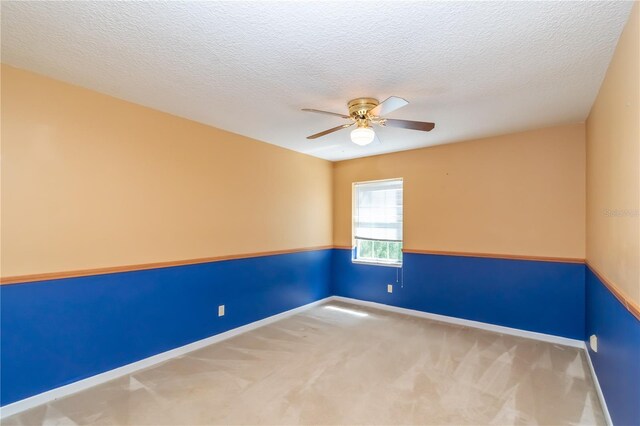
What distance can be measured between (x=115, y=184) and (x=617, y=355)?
12.5 ft

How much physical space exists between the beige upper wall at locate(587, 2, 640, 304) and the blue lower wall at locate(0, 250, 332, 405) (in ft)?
11.1

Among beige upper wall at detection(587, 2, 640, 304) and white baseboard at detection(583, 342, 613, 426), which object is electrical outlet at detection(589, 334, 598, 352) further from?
beige upper wall at detection(587, 2, 640, 304)

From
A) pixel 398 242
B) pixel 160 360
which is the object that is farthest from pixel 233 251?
pixel 398 242

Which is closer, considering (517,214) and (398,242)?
(517,214)

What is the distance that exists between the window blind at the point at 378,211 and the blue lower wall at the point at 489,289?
1.57ft

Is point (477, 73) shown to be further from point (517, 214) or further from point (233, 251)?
point (233, 251)

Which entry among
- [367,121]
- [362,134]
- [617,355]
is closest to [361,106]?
[367,121]

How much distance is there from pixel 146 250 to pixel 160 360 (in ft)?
3.47

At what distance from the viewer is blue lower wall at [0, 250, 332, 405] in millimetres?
2230

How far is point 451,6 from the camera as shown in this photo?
1.54 m

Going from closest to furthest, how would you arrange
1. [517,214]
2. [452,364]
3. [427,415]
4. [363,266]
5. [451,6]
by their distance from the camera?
[451,6] < [427,415] < [452,364] < [517,214] < [363,266]

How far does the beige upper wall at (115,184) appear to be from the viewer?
2.24 meters

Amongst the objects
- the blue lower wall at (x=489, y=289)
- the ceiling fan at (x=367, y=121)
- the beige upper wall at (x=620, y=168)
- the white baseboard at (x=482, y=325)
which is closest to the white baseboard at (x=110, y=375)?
the white baseboard at (x=482, y=325)

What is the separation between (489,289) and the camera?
12.6 feet
